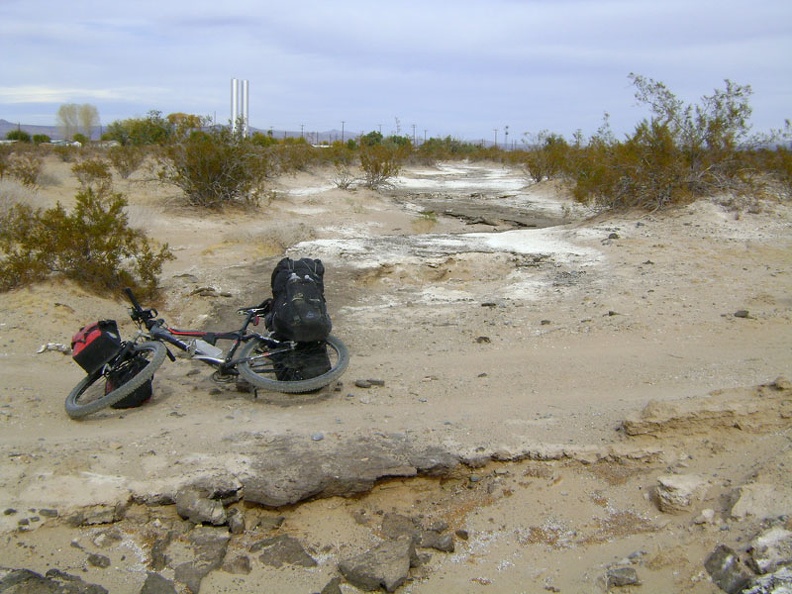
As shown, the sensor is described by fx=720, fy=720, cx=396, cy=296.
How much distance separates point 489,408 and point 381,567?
1.85 metres

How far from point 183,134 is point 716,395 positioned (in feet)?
52.7

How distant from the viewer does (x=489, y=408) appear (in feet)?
17.0

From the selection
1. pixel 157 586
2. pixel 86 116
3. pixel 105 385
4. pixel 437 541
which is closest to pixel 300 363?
pixel 105 385

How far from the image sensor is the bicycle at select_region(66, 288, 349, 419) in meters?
5.16

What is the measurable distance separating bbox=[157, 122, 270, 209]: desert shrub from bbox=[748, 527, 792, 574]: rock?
14.9 metres

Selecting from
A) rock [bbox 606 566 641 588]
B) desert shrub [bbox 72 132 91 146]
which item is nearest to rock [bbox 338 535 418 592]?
rock [bbox 606 566 641 588]

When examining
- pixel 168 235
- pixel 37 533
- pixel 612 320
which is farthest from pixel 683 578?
pixel 168 235

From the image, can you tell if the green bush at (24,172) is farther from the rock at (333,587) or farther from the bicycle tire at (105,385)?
the rock at (333,587)

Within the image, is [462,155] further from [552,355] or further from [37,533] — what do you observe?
[37,533]

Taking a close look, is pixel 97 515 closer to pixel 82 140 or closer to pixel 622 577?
pixel 622 577

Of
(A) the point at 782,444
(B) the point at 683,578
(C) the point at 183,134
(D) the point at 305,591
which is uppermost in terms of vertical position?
(C) the point at 183,134

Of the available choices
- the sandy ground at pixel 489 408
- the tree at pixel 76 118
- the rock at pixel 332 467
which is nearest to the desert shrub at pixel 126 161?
the sandy ground at pixel 489 408

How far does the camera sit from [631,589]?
133 inches

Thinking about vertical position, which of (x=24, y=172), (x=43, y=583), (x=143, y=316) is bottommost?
(x=43, y=583)
